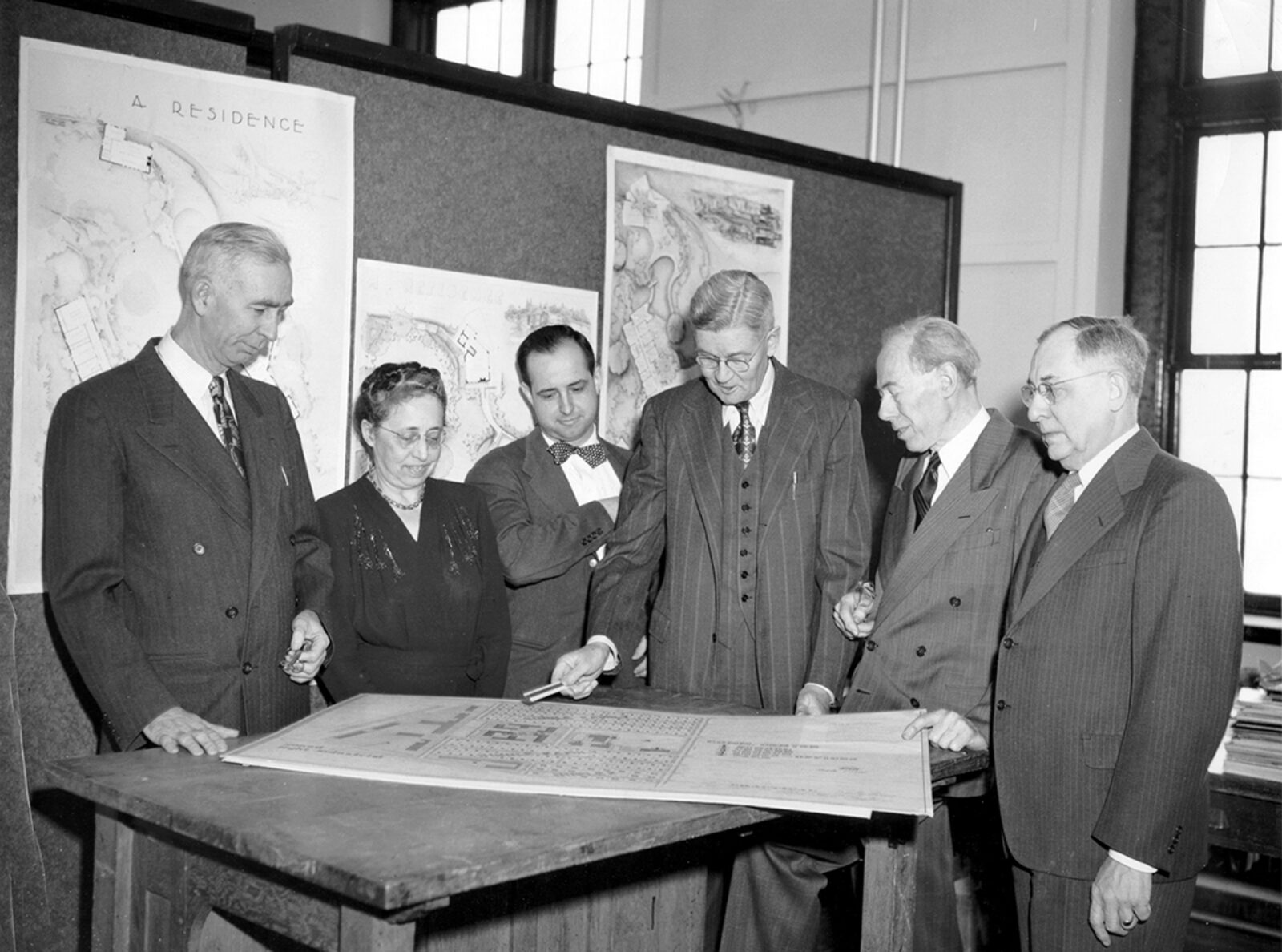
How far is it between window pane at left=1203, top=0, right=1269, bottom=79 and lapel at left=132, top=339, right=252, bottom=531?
3626mm

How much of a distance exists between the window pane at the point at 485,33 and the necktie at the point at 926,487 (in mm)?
4384

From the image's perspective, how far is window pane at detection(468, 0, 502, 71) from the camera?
6.36 meters

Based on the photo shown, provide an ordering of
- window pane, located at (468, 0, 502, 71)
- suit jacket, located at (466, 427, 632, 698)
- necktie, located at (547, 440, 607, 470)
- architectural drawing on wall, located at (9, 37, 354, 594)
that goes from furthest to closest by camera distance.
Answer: window pane, located at (468, 0, 502, 71) → necktie, located at (547, 440, 607, 470) → suit jacket, located at (466, 427, 632, 698) → architectural drawing on wall, located at (9, 37, 354, 594)

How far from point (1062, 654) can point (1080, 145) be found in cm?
279

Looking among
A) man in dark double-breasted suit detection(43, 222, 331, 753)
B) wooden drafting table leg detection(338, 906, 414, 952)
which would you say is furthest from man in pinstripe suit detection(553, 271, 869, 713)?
wooden drafting table leg detection(338, 906, 414, 952)

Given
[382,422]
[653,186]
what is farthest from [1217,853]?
[382,422]

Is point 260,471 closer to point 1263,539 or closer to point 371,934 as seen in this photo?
point 371,934

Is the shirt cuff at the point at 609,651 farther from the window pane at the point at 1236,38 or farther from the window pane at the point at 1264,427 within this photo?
the window pane at the point at 1236,38

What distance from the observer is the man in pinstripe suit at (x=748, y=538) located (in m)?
2.64

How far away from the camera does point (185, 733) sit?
1.95m

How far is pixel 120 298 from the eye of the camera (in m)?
2.49

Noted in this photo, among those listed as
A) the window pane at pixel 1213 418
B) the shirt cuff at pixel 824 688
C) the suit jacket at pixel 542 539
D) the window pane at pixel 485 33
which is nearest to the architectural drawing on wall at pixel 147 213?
the suit jacket at pixel 542 539

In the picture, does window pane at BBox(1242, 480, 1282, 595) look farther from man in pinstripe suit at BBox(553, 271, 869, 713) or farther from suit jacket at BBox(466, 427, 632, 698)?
suit jacket at BBox(466, 427, 632, 698)

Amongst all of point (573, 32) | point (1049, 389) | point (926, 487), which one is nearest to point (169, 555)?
point (926, 487)
